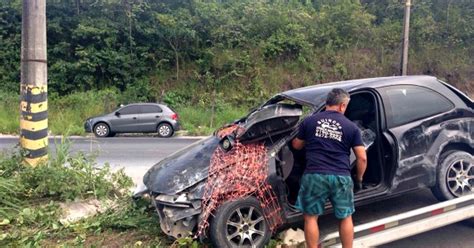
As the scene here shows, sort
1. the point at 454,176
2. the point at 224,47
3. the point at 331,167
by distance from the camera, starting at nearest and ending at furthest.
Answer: the point at 331,167 < the point at 454,176 < the point at 224,47

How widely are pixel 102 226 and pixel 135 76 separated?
20.1 m

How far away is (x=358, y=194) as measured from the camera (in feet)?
14.8

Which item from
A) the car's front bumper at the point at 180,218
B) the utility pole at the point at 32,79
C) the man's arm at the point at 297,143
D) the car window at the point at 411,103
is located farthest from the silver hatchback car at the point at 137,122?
the man's arm at the point at 297,143

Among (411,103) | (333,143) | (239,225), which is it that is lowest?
(239,225)

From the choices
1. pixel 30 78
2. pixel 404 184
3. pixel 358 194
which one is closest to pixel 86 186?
pixel 30 78

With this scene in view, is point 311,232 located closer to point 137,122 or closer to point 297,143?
point 297,143

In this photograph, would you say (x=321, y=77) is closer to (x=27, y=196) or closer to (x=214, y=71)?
(x=214, y=71)

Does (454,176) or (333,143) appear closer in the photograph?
(333,143)

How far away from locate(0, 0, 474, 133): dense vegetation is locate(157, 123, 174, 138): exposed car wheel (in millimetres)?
5110

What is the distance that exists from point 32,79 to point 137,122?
38.5ft

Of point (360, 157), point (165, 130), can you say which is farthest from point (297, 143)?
point (165, 130)

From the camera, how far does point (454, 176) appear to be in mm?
4859

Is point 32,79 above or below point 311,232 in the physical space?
above

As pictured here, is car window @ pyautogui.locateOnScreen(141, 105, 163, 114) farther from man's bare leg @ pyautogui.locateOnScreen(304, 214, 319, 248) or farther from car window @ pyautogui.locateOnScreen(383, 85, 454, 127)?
man's bare leg @ pyautogui.locateOnScreen(304, 214, 319, 248)
